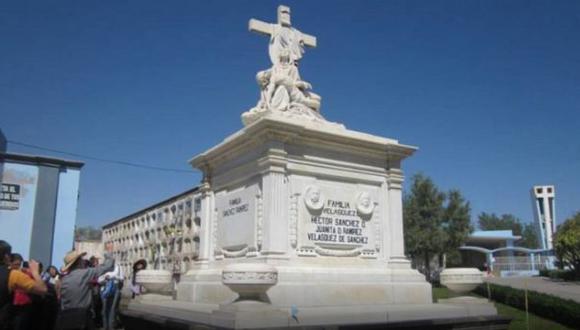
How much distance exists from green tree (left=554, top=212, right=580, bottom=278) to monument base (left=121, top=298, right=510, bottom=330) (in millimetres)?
31106

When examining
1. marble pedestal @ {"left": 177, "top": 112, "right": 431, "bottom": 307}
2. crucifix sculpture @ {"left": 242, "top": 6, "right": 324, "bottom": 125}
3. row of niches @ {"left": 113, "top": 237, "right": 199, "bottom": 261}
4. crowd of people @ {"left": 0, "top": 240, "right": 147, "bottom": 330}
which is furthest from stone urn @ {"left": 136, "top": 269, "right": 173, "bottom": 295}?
row of niches @ {"left": 113, "top": 237, "right": 199, "bottom": 261}

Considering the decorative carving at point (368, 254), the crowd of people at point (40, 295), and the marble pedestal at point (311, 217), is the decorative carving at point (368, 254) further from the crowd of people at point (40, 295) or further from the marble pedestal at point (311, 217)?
the crowd of people at point (40, 295)

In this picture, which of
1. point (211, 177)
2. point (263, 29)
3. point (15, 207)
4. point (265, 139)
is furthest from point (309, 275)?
point (15, 207)

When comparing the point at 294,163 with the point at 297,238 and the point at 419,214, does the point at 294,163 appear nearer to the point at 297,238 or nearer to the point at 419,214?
the point at 297,238

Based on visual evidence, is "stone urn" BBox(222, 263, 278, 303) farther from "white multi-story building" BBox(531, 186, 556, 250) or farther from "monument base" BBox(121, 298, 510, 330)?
"white multi-story building" BBox(531, 186, 556, 250)

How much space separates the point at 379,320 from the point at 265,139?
146 inches

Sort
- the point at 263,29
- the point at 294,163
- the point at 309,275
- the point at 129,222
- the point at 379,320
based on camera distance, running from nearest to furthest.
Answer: the point at 379,320 → the point at 309,275 → the point at 294,163 → the point at 263,29 → the point at 129,222

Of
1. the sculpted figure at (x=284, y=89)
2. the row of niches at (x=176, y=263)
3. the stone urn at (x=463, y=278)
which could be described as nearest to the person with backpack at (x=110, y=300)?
the sculpted figure at (x=284, y=89)

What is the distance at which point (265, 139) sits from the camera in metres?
9.23

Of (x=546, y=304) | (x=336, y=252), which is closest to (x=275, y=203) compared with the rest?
(x=336, y=252)

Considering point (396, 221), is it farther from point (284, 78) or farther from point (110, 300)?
point (110, 300)

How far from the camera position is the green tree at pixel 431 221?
37469 millimetres

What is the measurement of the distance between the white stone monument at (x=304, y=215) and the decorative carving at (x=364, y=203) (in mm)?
22

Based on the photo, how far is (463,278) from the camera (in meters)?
9.29
